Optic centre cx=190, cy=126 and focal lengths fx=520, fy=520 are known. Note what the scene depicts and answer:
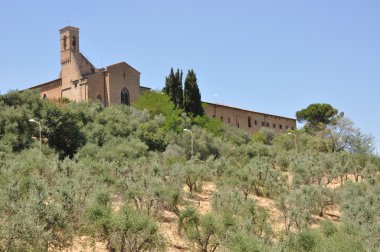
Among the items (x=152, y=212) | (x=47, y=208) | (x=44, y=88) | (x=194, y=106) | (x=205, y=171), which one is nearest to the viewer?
(x=47, y=208)

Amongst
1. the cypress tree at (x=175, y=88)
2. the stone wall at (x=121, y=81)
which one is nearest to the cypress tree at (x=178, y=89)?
the cypress tree at (x=175, y=88)

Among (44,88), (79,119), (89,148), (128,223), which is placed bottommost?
(128,223)

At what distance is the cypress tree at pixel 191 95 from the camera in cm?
5247

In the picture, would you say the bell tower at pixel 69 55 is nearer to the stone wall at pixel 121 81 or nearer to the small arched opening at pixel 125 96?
the stone wall at pixel 121 81

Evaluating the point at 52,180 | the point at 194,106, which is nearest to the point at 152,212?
the point at 52,180

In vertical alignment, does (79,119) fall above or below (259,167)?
above

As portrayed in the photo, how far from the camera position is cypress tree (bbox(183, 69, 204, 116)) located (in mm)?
52469

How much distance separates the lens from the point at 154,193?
1828 cm

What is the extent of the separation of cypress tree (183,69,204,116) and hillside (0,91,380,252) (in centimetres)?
607

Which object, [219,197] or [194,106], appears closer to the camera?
[219,197]

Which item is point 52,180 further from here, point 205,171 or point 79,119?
point 79,119

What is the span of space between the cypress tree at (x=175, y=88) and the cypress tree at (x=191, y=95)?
0.61m

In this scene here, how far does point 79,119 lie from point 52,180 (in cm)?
1911

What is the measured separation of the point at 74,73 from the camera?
5422 centimetres
